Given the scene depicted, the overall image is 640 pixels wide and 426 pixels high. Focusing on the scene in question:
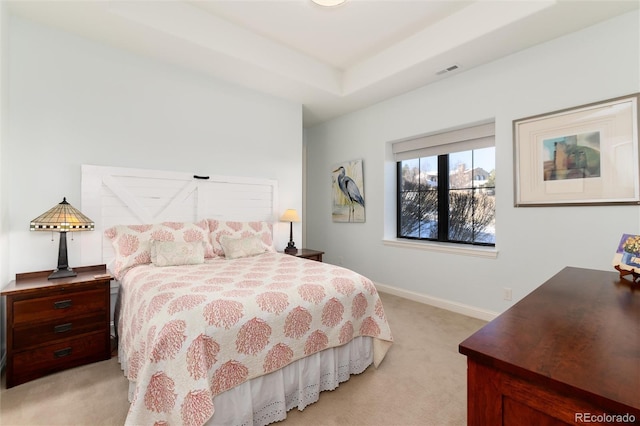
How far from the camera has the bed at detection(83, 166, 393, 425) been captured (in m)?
1.29

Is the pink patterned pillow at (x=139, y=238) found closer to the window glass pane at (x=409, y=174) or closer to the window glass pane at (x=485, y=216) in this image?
the window glass pane at (x=409, y=174)

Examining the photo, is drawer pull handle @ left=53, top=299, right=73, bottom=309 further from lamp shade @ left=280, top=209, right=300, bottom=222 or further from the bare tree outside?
the bare tree outside

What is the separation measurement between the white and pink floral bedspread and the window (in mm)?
1917

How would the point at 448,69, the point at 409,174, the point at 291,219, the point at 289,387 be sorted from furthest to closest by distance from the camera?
the point at 409,174 → the point at 291,219 → the point at 448,69 → the point at 289,387

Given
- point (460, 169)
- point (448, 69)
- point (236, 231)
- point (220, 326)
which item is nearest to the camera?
point (220, 326)

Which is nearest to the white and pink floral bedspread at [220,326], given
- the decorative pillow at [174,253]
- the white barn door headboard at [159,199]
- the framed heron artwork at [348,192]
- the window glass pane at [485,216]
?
the decorative pillow at [174,253]

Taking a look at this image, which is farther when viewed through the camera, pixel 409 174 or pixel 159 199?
pixel 409 174

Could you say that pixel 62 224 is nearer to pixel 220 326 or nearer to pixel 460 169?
pixel 220 326

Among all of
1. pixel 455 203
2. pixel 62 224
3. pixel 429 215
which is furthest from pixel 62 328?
pixel 455 203

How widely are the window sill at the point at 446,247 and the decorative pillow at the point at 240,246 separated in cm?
182

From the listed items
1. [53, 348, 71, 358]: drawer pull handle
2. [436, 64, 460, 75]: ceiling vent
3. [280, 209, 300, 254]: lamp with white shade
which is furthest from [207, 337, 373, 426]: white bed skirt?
[436, 64, 460, 75]: ceiling vent

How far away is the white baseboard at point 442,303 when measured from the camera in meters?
3.04

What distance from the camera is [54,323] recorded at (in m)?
2.04

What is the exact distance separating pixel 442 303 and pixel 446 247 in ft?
2.17
